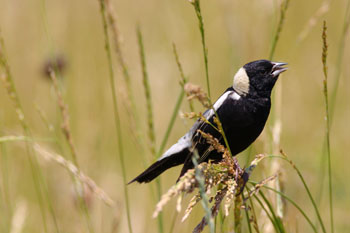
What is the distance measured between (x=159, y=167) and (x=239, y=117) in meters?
0.38

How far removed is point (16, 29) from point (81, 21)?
0.77 meters

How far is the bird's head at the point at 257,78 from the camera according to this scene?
7.66ft

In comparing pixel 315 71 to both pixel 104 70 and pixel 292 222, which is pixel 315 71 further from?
pixel 292 222

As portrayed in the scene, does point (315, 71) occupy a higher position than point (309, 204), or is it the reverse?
point (315, 71)

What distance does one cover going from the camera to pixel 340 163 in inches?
157

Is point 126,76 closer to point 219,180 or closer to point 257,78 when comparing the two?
point 257,78

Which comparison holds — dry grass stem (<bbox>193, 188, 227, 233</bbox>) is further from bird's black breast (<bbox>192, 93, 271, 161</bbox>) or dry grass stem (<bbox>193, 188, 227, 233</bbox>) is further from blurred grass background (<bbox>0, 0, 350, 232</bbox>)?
blurred grass background (<bbox>0, 0, 350, 232</bbox>)

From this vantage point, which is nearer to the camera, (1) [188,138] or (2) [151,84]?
(1) [188,138]

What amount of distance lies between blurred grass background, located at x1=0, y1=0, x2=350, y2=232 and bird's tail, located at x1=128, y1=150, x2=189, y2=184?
51cm

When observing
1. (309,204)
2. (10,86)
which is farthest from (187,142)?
(309,204)

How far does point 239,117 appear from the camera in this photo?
2291mm

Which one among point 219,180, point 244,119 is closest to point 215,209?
point 219,180

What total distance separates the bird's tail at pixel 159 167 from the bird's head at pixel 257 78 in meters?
0.36

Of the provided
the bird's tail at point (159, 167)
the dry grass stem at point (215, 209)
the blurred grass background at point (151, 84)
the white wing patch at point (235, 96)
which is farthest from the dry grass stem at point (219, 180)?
the blurred grass background at point (151, 84)
